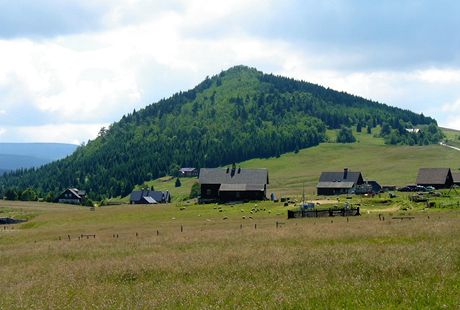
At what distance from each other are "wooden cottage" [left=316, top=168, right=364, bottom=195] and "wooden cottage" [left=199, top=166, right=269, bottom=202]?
20843 millimetres

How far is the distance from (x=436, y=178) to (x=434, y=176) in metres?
0.82

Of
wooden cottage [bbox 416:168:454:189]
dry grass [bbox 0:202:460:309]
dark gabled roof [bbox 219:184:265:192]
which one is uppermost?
wooden cottage [bbox 416:168:454:189]

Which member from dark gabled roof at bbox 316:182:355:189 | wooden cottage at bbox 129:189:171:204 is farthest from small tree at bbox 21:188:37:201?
dark gabled roof at bbox 316:182:355:189

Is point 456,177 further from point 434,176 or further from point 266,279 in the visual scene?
point 266,279

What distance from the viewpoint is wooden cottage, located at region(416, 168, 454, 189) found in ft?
395

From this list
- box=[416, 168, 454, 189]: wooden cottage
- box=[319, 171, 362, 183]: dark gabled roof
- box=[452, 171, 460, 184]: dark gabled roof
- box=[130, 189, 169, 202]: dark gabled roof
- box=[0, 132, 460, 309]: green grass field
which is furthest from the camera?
box=[130, 189, 169, 202]: dark gabled roof

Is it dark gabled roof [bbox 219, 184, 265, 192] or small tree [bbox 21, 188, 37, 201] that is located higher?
dark gabled roof [bbox 219, 184, 265, 192]

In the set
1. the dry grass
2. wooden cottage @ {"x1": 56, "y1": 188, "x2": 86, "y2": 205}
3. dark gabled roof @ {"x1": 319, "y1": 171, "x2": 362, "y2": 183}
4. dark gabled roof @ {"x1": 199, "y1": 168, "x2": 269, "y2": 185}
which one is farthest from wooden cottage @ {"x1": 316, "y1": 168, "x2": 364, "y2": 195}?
the dry grass

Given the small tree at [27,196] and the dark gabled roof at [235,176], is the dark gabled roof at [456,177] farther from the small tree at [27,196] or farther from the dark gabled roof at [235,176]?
the small tree at [27,196]

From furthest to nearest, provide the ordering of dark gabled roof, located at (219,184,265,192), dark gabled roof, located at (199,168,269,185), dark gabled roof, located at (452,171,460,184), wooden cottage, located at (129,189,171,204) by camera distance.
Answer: wooden cottage, located at (129,189,171,204) < dark gabled roof, located at (452,171,460,184) < dark gabled roof, located at (199,168,269,185) < dark gabled roof, located at (219,184,265,192)

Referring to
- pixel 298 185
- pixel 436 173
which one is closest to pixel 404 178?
pixel 298 185

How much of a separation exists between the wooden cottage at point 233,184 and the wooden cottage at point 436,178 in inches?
1422

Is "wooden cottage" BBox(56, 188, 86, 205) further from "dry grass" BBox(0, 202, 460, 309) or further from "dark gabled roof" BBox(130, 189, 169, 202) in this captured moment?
"dry grass" BBox(0, 202, 460, 309)

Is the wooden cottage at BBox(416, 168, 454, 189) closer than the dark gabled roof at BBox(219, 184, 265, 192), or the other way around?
the dark gabled roof at BBox(219, 184, 265, 192)
